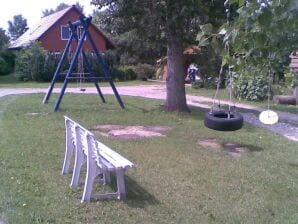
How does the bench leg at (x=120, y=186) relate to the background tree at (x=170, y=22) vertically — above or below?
below

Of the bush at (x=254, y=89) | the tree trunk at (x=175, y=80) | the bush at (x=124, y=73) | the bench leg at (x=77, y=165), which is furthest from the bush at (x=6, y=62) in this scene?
the bench leg at (x=77, y=165)

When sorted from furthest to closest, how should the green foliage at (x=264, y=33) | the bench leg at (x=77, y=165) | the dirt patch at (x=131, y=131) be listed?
the dirt patch at (x=131, y=131)
the bench leg at (x=77, y=165)
the green foliage at (x=264, y=33)

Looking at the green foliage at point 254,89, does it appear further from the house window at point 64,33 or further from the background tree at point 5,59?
the background tree at point 5,59

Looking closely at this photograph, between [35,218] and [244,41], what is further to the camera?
[35,218]

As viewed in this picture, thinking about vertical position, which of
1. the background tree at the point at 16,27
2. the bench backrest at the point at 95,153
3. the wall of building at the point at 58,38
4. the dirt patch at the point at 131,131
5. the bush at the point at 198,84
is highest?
the background tree at the point at 16,27

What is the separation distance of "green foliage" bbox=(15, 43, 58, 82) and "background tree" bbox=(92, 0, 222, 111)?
20223 mm

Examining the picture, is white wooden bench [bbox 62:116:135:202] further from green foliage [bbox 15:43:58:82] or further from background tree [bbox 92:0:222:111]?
green foliage [bbox 15:43:58:82]

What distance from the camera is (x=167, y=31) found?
15.1 metres

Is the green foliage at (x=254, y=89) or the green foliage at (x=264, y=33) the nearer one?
the green foliage at (x=264, y=33)

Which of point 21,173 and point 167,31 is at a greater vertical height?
point 167,31

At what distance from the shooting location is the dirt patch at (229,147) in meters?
9.27

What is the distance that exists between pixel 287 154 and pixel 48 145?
4.37 meters

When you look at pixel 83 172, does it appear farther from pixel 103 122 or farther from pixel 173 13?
pixel 173 13

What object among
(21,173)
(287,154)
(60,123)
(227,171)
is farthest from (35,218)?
(60,123)
